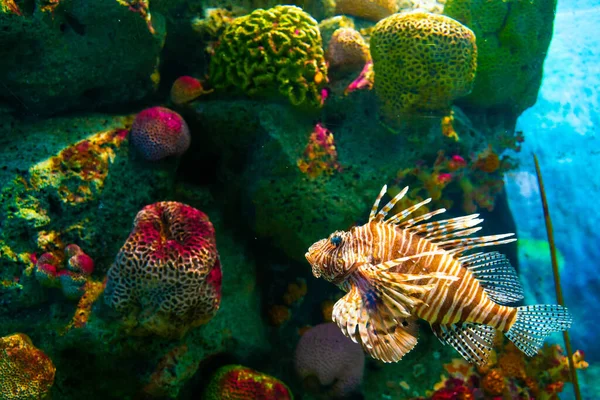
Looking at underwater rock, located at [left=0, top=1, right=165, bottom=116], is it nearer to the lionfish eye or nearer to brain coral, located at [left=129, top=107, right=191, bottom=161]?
brain coral, located at [left=129, top=107, right=191, bottom=161]

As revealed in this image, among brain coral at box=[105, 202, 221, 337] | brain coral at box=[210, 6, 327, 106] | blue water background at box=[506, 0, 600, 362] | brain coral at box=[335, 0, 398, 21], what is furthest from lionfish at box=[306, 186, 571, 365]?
blue water background at box=[506, 0, 600, 362]

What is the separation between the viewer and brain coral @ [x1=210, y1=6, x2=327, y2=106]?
13.5 feet

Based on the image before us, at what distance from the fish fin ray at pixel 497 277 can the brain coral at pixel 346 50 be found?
3101 mm

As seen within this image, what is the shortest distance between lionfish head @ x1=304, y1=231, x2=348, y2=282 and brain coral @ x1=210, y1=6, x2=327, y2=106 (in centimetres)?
219

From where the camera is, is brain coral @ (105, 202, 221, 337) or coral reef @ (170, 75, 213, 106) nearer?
brain coral @ (105, 202, 221, 337)

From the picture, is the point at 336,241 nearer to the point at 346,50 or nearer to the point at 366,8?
the point at 346,50

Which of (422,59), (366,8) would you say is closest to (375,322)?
(422,59)

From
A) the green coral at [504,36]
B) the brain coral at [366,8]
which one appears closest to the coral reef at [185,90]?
the brain coral at [366,8]

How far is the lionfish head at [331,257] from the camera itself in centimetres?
246

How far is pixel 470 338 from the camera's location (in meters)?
2.60

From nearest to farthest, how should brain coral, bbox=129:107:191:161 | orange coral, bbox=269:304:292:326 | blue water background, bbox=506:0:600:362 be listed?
brain coral, bbox=129:107:191:161
orange coral, bbox=269:304:292:326
blue water background, bbox=506:0:600:362

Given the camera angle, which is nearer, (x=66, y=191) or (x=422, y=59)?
(x=66, y=191)

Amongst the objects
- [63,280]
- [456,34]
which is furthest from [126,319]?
[456,34]

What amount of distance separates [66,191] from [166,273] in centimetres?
147
